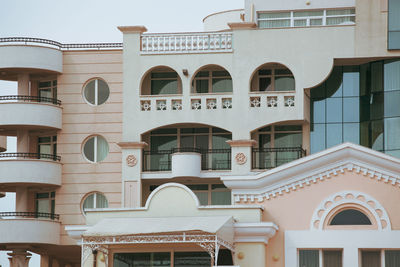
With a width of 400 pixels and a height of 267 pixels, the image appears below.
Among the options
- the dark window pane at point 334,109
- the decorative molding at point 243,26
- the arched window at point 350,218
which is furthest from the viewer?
the dark window pane at point 334,109

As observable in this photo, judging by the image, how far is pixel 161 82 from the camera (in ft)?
193

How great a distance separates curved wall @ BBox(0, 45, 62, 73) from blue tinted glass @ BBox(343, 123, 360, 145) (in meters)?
15.5

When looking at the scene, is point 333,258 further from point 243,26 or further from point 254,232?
point 243,26

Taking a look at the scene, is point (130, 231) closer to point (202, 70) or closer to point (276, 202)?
point (276, 202)

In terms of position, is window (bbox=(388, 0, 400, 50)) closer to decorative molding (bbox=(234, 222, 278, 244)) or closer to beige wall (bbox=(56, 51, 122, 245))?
beige wall (bbox=(56, 51, 122, 245))

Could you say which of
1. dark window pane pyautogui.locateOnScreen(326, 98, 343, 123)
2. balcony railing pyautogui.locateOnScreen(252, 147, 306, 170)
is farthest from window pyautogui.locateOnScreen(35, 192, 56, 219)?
dark window pane pyautogui.locateOnScreen(326, 98, 343, 123)

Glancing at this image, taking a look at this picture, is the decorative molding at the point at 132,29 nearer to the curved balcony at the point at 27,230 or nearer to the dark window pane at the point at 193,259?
the curved balcony at the point at 27,230

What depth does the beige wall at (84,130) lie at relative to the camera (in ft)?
188

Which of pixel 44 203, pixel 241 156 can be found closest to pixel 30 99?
pixel 44 203

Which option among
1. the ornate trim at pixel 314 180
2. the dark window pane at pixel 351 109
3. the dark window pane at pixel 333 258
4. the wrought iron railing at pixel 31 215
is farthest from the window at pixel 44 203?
the dark window pane at pixel 333 258

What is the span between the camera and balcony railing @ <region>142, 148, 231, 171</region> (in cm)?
5716

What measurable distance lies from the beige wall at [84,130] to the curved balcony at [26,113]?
1024 mm

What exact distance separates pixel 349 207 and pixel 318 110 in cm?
1453

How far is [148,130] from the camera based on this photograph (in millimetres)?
56969
